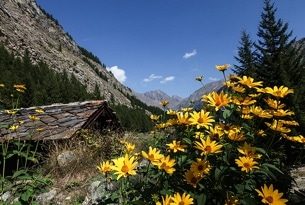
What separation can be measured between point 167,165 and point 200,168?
0.84ft

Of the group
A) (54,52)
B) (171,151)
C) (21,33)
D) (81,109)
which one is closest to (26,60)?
(21,33)

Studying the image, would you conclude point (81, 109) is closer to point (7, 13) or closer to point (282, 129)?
point (282, 129)

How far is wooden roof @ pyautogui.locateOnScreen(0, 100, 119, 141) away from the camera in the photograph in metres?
10.0

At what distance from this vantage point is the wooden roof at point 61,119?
1004cm

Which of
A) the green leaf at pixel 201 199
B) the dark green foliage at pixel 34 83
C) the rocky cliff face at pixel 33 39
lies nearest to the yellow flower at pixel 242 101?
the green leaf at pixel 201 199

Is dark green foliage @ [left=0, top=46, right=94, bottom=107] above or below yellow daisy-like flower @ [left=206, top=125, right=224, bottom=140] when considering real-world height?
above

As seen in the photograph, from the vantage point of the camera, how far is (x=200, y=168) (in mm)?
2934

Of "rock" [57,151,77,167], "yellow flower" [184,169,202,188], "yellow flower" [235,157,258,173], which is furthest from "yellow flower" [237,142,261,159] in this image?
"rock" [57,151,77,167]

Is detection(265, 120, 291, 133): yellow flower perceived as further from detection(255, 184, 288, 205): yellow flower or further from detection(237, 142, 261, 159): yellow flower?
detection(255, 184, 288, 205): yellow flower

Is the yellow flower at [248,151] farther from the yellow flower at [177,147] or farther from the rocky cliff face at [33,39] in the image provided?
the rocky cliff face at [33,39]

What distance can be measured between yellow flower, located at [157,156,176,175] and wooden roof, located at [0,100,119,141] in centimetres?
690

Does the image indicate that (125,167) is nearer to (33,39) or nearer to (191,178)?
(191,178)

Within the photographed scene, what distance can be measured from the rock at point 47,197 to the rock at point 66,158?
1.32 meters

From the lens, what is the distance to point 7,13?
276 ft
